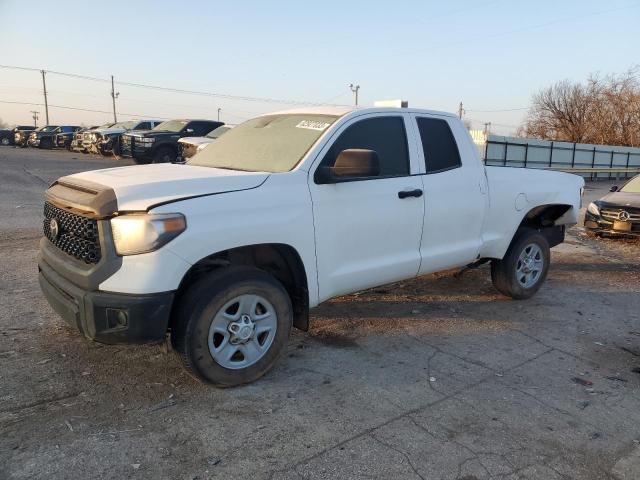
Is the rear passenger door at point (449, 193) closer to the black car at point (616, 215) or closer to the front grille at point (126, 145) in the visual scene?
the black car at point (616, 215)

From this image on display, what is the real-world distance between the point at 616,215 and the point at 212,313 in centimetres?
842

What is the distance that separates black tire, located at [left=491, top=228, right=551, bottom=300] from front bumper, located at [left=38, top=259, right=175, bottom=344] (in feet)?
12.3

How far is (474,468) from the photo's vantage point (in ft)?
9.17

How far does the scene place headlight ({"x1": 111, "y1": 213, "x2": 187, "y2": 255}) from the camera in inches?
122

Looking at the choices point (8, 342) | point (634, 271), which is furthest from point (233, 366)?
point (634, 271)

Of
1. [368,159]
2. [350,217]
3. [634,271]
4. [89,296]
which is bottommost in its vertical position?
[634,271]

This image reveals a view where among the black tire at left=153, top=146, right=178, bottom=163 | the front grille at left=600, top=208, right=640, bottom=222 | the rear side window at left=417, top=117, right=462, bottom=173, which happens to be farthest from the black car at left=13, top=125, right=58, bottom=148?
the rear side window at left=417, top=117, right=462, bottom=173

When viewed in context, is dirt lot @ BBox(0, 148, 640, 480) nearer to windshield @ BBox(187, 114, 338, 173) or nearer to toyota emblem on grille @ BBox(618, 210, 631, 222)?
windshield @ BBox(187, 114, 338, 173)

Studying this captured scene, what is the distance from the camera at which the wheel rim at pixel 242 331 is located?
3438mm

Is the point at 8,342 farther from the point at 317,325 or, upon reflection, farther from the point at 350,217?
the point at 350,217

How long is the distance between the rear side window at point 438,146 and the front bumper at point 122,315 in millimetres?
2593

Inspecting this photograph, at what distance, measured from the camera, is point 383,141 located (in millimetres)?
4395

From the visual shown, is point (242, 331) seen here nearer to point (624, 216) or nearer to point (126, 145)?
point (624, 216)

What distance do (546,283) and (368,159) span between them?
13.2 ft
